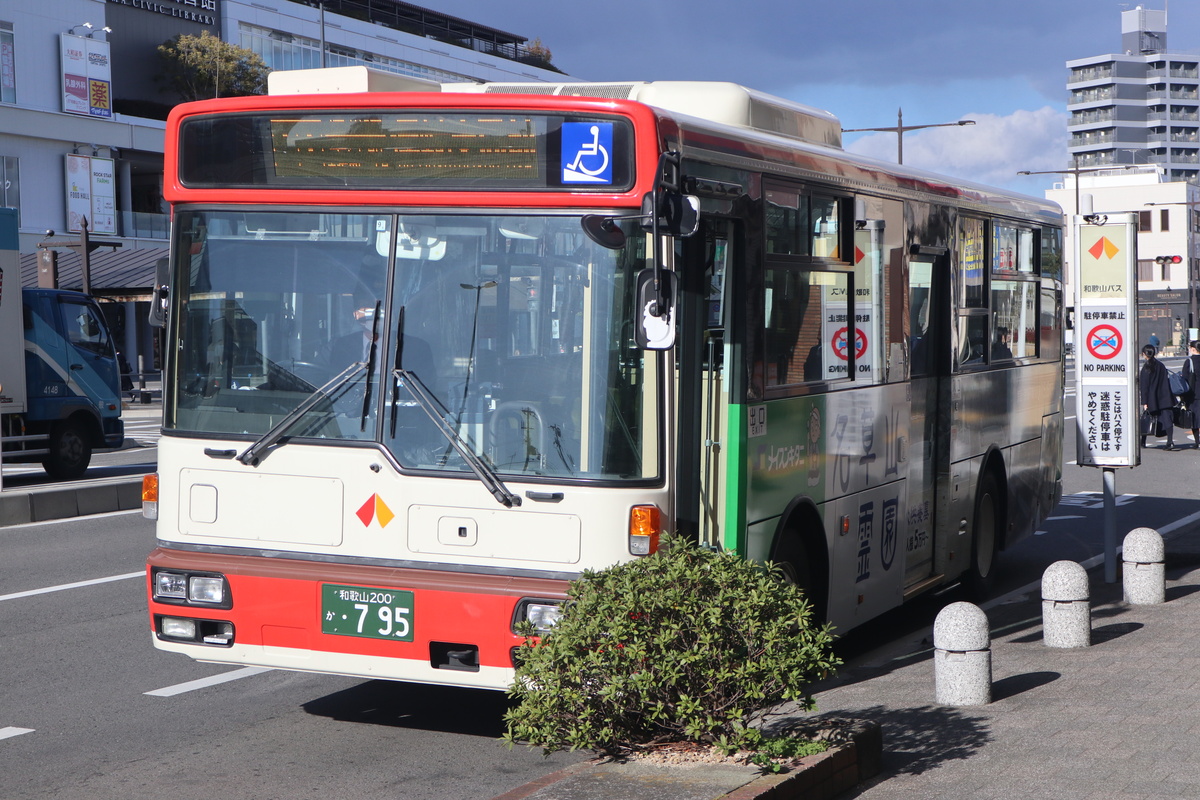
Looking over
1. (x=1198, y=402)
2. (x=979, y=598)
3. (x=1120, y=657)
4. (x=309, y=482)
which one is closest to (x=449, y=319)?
(x=309, y=482)

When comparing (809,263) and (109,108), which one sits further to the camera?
(109,108)

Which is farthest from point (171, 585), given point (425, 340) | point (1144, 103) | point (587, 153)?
point (1144, 103)

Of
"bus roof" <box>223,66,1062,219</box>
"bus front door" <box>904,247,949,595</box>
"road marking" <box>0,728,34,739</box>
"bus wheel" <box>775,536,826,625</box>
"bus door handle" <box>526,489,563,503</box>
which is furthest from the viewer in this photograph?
"bus front door" <box>904,247,949,595</box>

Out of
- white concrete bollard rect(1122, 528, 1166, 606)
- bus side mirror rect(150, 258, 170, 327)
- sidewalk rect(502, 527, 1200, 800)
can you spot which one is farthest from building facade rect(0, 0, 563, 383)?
sidewalk rect(502, 527, 1200, 800)

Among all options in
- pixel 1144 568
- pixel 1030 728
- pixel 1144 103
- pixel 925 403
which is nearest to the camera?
pixel 1030 728

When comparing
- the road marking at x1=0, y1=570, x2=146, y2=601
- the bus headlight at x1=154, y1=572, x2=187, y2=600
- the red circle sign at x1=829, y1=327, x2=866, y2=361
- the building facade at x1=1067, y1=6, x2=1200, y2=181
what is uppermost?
the building facade at x1=1067, y1=6, x2=1200, y2=181

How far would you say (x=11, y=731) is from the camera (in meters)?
6.50

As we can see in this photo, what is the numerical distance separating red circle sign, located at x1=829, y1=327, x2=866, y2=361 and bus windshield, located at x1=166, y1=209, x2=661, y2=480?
88.7 inches

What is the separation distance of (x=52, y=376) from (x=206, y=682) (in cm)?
1281

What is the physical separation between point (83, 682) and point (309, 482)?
97.8 inches

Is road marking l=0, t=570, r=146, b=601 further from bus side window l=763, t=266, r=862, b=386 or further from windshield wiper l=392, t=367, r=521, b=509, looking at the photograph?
bus side window l=763, t=266, r=862, b=386

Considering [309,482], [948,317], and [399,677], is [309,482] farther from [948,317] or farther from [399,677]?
[948,317]

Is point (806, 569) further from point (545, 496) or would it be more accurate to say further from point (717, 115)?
point (717, 115)

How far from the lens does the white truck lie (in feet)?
59.3
